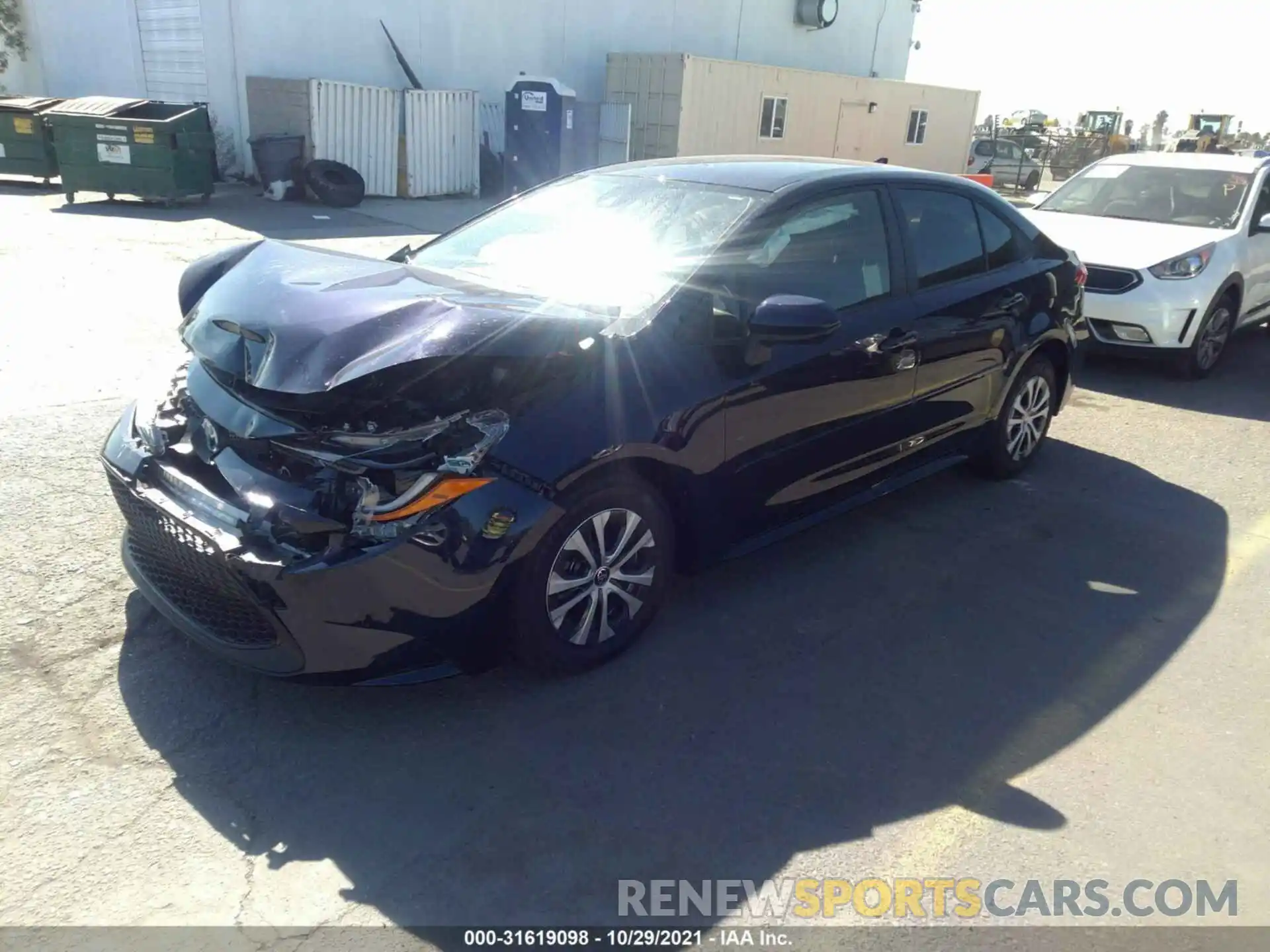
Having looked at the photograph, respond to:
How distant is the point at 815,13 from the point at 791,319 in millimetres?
25208

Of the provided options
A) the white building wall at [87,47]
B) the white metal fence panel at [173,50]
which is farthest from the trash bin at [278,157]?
the white building wall at [87,47]

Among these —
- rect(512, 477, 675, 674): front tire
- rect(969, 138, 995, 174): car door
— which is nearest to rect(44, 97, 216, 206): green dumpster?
rect(512, 477, 675, 674): front tire

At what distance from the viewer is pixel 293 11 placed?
17.1 metres

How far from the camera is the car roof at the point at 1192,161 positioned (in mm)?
8445

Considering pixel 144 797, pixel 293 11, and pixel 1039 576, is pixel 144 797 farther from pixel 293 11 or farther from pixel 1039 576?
pixel 293 11

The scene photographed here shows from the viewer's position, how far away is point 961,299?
4645 mm

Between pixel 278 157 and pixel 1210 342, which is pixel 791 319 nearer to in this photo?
pixel 1210 342

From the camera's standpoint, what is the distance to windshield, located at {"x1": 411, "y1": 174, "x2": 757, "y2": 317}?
3691mm

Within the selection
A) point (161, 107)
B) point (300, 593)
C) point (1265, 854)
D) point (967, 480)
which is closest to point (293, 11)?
point (161, 107)

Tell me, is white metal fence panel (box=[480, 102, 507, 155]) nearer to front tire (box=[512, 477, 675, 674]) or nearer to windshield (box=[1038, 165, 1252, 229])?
windshield (box=[1038, 165, 1252, 229])

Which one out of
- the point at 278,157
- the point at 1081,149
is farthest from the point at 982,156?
the point at 278,157

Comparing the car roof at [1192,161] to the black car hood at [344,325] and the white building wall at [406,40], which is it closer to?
the black car hood at [344,325]

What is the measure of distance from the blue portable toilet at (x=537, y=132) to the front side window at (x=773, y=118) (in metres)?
5.79

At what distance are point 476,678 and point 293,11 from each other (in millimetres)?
17247
